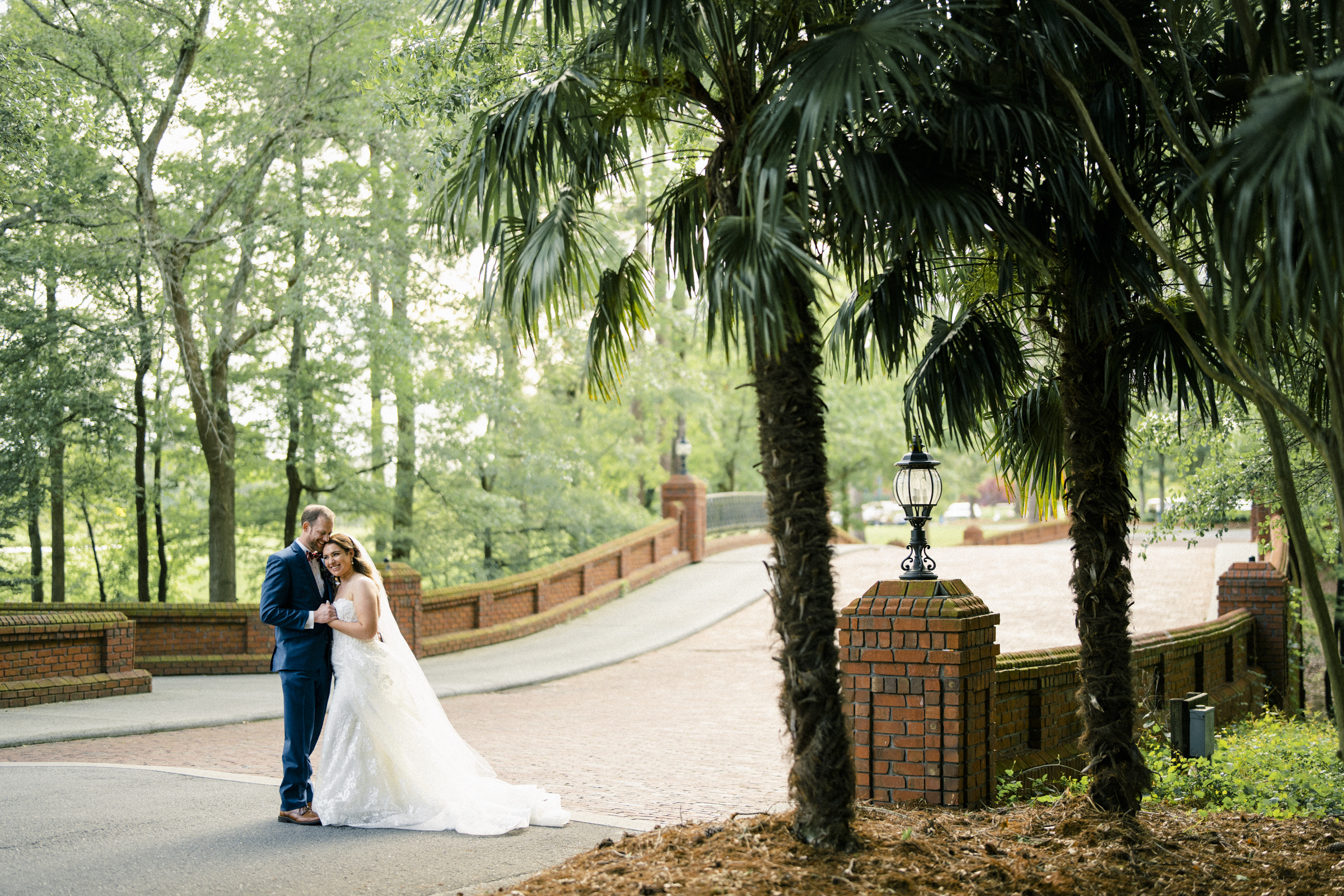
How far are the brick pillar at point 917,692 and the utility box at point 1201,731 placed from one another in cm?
260

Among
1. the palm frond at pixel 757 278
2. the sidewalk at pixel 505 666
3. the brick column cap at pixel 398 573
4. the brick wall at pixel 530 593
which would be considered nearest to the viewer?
the palm frond at pixel 757 278

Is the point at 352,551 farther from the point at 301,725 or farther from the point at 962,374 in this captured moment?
the point at 962,374

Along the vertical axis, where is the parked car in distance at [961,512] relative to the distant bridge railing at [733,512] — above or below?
below

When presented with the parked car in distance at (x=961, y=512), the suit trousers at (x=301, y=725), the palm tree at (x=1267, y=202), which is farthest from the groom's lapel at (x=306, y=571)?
the parked car in distance at (x=961, y=512)

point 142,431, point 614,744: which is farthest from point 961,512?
point 614,744

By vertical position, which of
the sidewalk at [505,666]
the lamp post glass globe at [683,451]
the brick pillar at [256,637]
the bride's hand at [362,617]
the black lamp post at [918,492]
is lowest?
the sidewalk at [505,666]

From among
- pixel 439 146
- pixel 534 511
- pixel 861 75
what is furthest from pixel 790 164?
pixel 534 511

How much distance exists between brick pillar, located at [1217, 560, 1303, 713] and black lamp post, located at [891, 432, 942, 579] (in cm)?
912

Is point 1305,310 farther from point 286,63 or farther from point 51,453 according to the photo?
point 51,453

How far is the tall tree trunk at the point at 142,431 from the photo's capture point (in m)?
16.7

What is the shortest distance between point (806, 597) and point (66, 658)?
35.0 ft

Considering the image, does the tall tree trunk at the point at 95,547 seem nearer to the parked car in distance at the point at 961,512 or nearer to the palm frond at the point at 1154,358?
the palm frond at the point at 1154,358

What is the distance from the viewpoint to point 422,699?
7.33 m

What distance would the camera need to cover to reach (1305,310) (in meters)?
4.27
